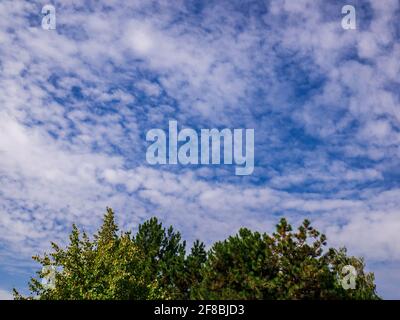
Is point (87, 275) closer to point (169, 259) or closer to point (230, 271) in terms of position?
point (230, 271)

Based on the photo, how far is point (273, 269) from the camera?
36.9 metres

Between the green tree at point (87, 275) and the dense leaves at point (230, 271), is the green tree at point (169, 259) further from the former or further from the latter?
the green tree at point (87, 275)

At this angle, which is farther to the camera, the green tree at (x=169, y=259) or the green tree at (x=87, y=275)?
the green tree at (x=169, y=259)

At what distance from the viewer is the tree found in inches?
1348

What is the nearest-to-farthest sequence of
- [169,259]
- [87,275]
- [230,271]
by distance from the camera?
[87,275]
[230,271]
[169,259]

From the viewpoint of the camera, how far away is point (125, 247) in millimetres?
36000

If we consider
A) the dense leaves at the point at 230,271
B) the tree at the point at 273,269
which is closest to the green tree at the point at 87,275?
the dense leaves at the point at 230,271

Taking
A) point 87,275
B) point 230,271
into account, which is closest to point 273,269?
point 230,271

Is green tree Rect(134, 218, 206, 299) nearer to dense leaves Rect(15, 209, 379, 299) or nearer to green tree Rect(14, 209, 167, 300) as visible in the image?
dense leaves Rect(15, 209, 379, 299)

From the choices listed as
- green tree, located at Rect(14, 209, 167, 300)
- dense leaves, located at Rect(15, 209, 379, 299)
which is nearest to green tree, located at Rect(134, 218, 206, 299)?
dense leaves, located at Rect(15, 209, 379, 299)

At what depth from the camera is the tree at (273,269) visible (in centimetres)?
3425
